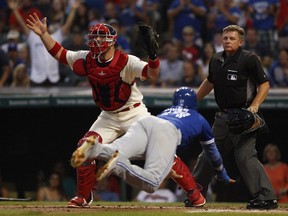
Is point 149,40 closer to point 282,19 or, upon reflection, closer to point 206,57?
point 206,57

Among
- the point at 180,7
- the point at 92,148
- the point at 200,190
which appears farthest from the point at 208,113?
the point at 92,148

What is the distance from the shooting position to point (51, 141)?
50.4 ft

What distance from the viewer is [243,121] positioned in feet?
30.2

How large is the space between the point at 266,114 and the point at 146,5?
3019 millimetres

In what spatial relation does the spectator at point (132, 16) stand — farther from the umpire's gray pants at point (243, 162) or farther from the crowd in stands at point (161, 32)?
the umpire's gray pants at point (243, 162)

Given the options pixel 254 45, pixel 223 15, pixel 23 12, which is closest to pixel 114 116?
pixel 254 45

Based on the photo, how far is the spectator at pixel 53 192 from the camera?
13664 millimetres

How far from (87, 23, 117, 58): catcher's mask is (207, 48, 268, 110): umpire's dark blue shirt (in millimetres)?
1053

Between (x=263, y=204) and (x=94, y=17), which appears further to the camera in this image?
(x=94, y=17)

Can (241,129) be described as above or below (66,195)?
above

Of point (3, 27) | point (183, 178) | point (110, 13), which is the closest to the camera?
point (183, 178)

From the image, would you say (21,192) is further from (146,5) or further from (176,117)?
(176,117)

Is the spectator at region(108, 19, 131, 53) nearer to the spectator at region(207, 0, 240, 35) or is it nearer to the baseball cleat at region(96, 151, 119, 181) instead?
the spectator at region(207, 0, 240, 35)

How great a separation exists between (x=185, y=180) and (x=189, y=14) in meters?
6.95
